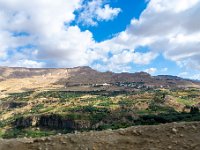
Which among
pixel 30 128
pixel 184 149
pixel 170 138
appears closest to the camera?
pixel 184 149

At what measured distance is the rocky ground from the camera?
20.5 meters

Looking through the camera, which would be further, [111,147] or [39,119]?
[39,119]

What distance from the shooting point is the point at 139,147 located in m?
20.5

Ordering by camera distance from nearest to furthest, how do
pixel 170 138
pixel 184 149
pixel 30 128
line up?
pixel 184 149 < pixel 170 138 < pixel 30 128

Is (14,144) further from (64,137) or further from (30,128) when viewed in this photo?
(30,128)

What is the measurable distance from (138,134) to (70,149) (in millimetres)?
4063

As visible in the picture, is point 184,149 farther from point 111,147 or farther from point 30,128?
point 30,128

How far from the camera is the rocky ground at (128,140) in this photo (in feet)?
67.3

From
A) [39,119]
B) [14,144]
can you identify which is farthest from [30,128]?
[14,144]

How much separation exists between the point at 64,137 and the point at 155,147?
5.38m

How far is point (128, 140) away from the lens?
21.2 metres

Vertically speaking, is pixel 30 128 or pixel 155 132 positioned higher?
pixel 155 132

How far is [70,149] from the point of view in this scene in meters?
20.9

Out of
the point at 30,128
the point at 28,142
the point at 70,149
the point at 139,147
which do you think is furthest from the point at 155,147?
the point at 30,128
